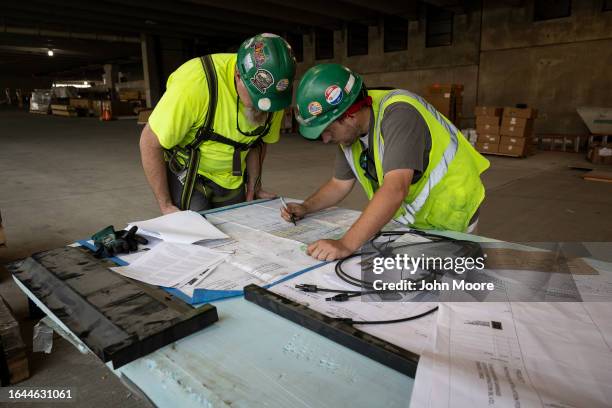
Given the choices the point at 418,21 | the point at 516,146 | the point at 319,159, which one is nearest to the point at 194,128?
the point at 319,159

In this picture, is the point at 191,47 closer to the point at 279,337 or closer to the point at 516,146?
the point at 516,146

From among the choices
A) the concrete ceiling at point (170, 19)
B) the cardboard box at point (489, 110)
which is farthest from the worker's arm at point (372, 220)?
the concrete ceiling at point (170, 19)

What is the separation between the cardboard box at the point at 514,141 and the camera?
7705 millimetres

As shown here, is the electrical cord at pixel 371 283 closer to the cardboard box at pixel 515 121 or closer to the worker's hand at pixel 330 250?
the worker's hand at pixel 330 250

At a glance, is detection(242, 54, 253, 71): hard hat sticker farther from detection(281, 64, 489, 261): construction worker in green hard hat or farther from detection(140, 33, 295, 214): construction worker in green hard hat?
detection(281, 64, 489, 261): construction worker in green hard hat

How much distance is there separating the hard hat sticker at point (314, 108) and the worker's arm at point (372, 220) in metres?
0.32

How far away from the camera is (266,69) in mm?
1587

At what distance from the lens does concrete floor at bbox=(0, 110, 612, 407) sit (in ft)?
6.36

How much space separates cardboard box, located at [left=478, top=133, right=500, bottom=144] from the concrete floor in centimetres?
51

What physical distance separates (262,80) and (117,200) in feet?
12.2

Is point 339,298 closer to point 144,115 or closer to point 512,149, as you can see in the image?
point 512,149

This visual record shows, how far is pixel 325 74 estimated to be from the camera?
1.34m

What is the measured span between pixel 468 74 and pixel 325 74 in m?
10.0

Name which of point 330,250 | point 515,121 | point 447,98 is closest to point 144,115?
point 447,98
